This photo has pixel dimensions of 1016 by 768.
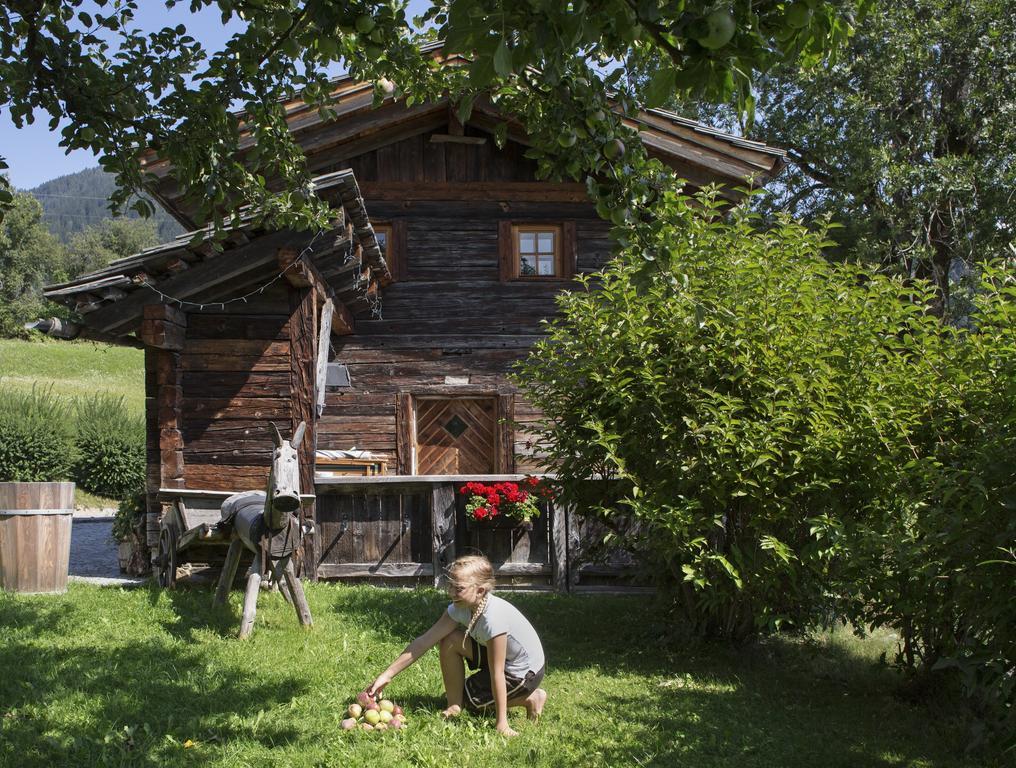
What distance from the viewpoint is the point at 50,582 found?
9281 millimetres

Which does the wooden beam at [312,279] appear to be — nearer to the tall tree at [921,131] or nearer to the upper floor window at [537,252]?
the upper floor window at [537,252]

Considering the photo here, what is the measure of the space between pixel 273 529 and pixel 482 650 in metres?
2.60

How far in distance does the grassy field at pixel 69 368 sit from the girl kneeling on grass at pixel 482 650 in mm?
35884

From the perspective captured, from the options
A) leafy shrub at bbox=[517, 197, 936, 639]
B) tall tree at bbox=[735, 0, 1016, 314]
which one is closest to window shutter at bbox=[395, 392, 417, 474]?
leafy shrub at bbox=[517, 197, 936, 639]

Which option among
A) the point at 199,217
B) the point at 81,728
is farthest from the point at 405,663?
the point at 199,217

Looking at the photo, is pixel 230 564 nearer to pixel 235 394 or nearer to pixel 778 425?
pixel 235 394

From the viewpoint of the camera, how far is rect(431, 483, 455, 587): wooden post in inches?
415

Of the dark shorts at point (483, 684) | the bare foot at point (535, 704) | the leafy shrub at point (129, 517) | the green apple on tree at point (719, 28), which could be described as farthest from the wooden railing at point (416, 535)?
the green apple on tree at point (719, 28)

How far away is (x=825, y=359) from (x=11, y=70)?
18.6 feet

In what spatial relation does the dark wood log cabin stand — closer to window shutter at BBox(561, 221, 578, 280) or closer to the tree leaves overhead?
window shutter at BBox(561, 221, 578, 280)

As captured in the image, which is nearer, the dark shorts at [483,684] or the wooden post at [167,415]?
the dark shorts at [483,684]

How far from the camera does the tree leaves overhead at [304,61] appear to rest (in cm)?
258

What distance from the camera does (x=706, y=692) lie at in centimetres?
672

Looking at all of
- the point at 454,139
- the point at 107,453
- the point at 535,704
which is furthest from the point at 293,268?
the point at 107,453
